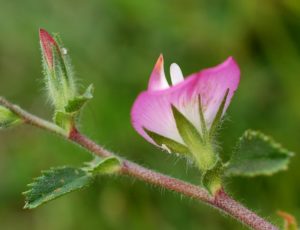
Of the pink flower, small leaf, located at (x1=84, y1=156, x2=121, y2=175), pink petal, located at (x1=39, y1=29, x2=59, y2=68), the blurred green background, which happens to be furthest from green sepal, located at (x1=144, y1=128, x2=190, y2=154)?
the blurred green background

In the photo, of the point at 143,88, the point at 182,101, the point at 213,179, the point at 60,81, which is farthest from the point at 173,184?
the point at 143,88

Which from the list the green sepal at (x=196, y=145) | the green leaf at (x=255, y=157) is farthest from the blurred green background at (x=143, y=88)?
the green sepal at (x=196, y=145)

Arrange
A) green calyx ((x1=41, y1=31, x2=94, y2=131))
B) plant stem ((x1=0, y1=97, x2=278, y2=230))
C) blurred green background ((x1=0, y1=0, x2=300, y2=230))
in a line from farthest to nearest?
blurred green background ((x1=0, y1=0, x2=300, y2=230))
green calyx ((x1=41, y1=31, x2=94, y2=131))
plant stem ((x1=0, y1=97, x2=278, y2=230))

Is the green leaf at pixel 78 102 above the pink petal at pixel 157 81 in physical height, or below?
below

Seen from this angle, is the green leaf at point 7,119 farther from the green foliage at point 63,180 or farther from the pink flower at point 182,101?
the pink flower at point 182,101

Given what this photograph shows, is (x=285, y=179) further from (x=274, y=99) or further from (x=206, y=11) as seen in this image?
(x=206, y=11)

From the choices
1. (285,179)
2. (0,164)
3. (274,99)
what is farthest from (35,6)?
(285,179)

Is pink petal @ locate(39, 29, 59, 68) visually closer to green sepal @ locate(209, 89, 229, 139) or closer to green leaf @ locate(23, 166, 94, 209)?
green leaf @ locate(23, 166, 94, 209)
